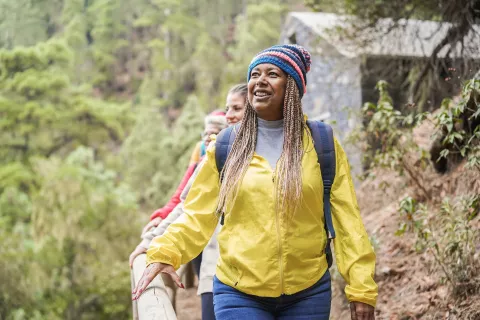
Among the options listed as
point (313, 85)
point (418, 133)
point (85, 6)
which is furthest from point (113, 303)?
point (85, 6)

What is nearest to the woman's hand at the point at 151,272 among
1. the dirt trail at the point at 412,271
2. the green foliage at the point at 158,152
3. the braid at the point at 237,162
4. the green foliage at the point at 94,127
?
the braid at the point at 237,162

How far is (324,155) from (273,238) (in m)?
0.43

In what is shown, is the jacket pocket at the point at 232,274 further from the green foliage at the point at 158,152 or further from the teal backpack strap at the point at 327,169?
the green foliage at the point at 158,152

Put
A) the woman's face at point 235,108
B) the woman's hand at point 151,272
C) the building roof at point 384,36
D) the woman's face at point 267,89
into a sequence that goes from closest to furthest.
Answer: the woman's hand at point 151,272 → the woman's face at point 267,89 → the woman's face at point 235,108 → the building roof at point 384,36

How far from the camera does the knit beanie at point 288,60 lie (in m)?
2.39

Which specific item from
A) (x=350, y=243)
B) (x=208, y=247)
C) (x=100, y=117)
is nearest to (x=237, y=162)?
(x=350, y=243)

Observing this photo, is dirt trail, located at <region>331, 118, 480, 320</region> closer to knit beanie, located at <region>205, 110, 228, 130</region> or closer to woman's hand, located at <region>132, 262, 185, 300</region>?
knit beanie, located at <region>205, 110, 228, 130</region>

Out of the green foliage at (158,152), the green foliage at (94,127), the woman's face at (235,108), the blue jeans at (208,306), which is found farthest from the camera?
the green foliage at (158,152)

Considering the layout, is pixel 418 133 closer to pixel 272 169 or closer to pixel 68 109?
pixel 272 169

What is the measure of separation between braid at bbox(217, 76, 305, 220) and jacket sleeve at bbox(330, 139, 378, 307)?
198mm

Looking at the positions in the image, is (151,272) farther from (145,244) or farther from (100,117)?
(100,117)

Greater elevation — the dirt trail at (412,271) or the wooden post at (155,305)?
the wooden post at (155,305)

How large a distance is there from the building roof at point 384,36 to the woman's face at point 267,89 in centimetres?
415

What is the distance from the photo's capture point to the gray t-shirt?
2344 mm
